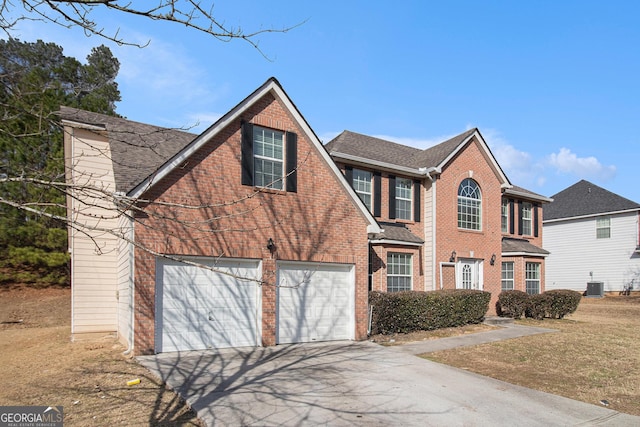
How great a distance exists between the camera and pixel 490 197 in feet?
66.1

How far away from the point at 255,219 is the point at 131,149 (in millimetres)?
4012

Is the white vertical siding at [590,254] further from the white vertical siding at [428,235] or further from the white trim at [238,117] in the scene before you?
the white trim at [238,117]

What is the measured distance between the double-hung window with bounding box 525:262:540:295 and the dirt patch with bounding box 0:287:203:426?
59.0 feet

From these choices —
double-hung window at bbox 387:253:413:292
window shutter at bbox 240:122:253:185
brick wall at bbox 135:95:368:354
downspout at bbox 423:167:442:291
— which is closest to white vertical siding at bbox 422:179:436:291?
downspout at bbox 423:167:442:291

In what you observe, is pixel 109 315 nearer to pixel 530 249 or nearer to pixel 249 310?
pixel 249 310

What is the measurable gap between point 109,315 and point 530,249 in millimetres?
18213

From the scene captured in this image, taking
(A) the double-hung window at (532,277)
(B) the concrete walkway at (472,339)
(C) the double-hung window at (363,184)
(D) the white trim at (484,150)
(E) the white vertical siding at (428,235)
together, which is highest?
(D) the white trim at (484,150)

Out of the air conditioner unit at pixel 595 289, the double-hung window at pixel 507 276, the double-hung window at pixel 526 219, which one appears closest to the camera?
the double-hung window at pixel 507 276

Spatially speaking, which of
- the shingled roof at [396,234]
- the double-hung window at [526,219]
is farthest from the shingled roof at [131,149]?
the double-hung window at [526,219]

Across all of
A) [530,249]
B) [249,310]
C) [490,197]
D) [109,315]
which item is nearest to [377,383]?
[249,310]

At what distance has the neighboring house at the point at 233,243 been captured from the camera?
10.1m

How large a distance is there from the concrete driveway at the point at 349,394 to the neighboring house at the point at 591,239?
25977 millimetres

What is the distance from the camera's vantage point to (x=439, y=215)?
18156mm

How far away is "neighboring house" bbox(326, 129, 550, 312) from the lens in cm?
1681
